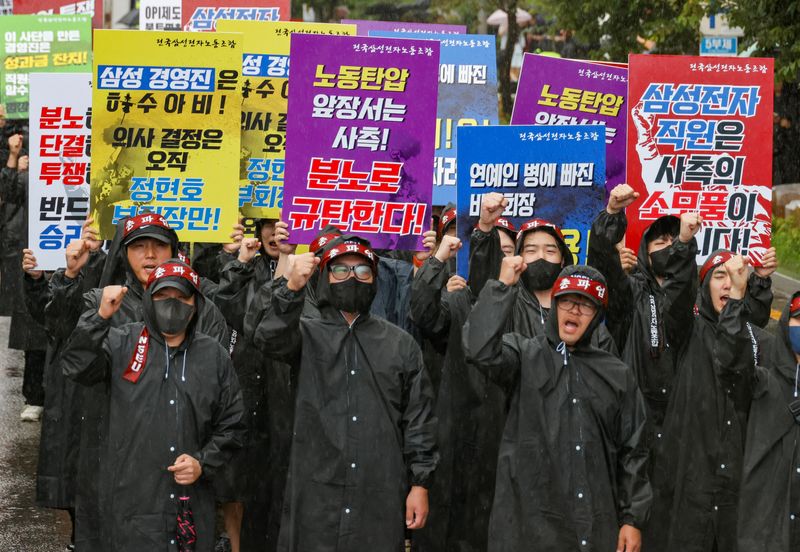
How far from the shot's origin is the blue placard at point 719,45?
63.2 feet

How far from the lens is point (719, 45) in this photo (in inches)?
763

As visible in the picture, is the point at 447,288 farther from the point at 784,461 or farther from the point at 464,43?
the point at 464,43

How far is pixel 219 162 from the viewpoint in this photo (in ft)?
Result: 26.0

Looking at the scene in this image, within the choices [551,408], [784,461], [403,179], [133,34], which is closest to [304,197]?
[403,179]

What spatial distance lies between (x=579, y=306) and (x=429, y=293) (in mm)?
1090

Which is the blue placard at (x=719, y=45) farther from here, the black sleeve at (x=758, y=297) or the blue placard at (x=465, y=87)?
the black sleeve at (x=758, y=297)

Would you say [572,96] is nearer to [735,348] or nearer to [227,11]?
[735,348]

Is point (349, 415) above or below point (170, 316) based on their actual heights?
below

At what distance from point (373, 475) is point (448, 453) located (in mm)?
1331

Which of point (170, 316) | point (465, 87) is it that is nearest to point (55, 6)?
point (465, 87)

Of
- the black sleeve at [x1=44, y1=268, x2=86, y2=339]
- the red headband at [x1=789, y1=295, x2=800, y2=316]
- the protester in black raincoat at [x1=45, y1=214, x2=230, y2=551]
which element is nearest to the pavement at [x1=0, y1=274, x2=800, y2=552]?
the protester in black raincoat at [x1=45, y1=214, x2=230, y2=551]

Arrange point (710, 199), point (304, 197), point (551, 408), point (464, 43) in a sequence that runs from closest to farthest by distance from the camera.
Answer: point (551, 408) < point (304, 197) < point (710, 199) < point (464, 43)

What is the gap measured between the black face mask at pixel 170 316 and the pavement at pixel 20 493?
295cm

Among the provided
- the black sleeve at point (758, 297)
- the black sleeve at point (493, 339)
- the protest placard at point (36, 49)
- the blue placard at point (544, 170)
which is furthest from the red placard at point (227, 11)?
the black sleeve at point (493, 339)
